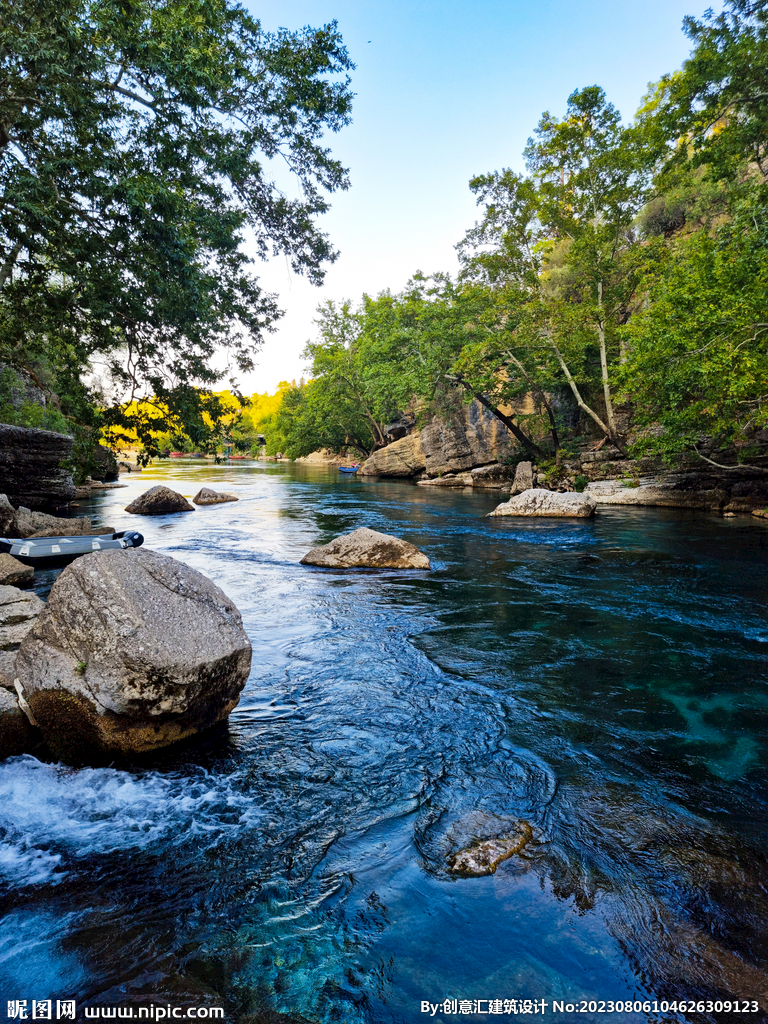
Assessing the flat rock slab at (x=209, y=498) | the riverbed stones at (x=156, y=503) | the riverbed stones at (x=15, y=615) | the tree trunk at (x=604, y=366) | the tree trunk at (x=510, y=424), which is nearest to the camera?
the riverbed stones at (x=15, y=615)

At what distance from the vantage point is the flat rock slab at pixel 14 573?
9086mm

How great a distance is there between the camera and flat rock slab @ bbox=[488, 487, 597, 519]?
17.8m

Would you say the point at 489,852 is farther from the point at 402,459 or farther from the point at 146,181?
the point at 402,459

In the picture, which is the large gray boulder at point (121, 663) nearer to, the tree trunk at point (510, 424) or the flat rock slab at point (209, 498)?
the flat rock slab at point (209, 498)

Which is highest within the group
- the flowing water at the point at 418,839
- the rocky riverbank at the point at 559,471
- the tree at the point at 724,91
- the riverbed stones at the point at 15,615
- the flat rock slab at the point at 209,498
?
the tree at the point at 724,91

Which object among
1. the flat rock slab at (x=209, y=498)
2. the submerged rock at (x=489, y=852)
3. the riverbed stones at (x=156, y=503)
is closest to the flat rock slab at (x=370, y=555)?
the submerged rock at (x=489, y=852)

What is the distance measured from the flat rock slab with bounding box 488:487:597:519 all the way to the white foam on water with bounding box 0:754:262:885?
16.0m

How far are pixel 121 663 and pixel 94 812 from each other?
0.97 meters

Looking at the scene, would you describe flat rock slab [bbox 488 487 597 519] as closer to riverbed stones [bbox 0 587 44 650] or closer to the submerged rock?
riverbed stones [bbox 0 587 44 650]

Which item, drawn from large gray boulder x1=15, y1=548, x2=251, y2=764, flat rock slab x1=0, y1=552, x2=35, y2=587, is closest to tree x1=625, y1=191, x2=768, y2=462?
large gray boulder x1=15, y1=548, x2=251, y2=764

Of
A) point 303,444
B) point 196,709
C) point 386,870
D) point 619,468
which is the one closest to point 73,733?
point 196,709

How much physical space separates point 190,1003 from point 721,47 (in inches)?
695

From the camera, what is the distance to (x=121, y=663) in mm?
3725

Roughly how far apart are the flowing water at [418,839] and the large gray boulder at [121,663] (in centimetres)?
26
